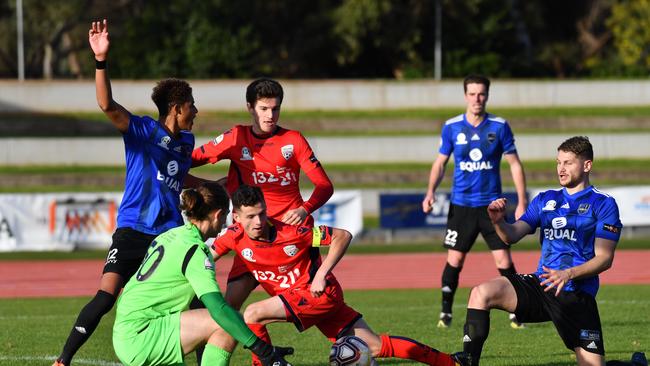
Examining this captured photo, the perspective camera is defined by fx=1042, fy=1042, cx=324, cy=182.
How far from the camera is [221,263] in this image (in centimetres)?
1938

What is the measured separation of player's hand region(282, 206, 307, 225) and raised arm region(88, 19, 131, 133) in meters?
1.30

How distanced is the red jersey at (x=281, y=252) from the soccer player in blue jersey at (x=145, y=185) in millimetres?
521

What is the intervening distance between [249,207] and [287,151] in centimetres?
143

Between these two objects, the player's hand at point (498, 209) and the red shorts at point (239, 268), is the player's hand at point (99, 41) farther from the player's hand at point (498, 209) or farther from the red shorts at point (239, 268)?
the player's hand at point (498, 209)

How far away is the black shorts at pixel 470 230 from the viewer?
1059 cm

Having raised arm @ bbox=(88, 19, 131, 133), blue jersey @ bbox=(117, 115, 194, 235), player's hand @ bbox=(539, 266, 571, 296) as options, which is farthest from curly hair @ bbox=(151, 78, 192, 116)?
player's hand @ bbox=(539, 266, 571, 296)

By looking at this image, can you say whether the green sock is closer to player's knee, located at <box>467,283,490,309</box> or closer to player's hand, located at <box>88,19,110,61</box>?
player's knee, located at <box>467,283,490,309</box>

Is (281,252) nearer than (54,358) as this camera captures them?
Yes

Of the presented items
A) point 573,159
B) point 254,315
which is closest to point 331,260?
point 254,315

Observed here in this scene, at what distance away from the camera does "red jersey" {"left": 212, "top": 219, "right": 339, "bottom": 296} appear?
22.7ft

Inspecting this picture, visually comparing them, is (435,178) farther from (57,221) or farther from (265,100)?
(57,221)

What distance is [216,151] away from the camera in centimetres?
781

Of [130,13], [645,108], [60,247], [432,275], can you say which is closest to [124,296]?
[432,275]

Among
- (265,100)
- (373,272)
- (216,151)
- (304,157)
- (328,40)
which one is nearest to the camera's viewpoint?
(265,100)
